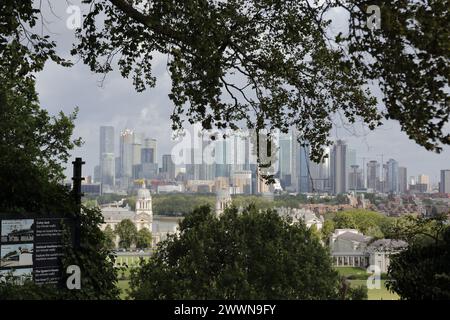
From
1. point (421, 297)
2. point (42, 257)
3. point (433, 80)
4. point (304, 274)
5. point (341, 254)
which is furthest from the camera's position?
point (341, 254)

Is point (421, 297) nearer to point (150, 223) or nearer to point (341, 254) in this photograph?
point (341, 254)

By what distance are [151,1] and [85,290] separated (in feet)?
12.0

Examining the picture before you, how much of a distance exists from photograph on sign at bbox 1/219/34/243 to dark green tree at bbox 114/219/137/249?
20.2 m

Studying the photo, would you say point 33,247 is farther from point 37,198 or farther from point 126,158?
point 126,158

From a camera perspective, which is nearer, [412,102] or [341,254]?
[412,102]

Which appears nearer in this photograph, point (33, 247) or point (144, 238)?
point (33, 247)

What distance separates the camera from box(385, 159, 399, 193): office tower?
46.9 feet

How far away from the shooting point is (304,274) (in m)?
10.4

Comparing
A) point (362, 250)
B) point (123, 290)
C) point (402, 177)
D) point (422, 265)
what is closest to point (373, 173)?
point (402, 177)

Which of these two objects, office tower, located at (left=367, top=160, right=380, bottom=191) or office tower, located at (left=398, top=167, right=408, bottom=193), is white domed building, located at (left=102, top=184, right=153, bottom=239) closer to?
office tower, located at (left=367, top=160, right=380, bottom=191)

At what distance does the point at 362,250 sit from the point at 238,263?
6975mm

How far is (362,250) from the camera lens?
16.5m

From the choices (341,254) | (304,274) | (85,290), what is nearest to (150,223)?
(341,254)

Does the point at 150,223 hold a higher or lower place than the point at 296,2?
lower
